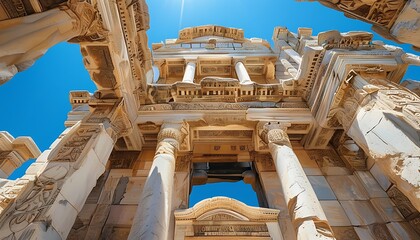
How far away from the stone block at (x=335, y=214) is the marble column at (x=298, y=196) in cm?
179

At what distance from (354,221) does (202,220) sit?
3.89 metres

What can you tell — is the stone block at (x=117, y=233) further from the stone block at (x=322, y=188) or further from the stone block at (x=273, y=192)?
the stone block at (x=322, y=188)

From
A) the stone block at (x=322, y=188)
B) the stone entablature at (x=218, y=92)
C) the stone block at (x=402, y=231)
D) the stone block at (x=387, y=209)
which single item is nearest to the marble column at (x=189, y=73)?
the stone entablature at (x=218, y=92)

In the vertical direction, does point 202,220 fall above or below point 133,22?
below

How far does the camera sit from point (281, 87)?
862 centimetres

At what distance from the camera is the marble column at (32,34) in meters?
3.11

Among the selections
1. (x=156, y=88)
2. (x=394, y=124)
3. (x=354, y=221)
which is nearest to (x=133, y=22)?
(x=156, y=88)

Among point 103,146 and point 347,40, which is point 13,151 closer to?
point 103,146

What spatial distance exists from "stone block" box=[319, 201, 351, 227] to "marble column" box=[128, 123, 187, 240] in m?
4.16

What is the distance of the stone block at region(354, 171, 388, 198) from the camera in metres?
6.92

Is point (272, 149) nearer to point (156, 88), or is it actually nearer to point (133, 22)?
point (156, 88)

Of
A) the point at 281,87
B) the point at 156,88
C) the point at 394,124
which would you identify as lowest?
the point at 156,88

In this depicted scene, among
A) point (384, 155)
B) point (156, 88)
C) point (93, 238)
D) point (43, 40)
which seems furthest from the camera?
point (156, 88)

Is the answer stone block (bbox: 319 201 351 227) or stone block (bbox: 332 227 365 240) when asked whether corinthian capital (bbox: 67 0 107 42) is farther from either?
stone block (bbox: 332 227 365 240)
